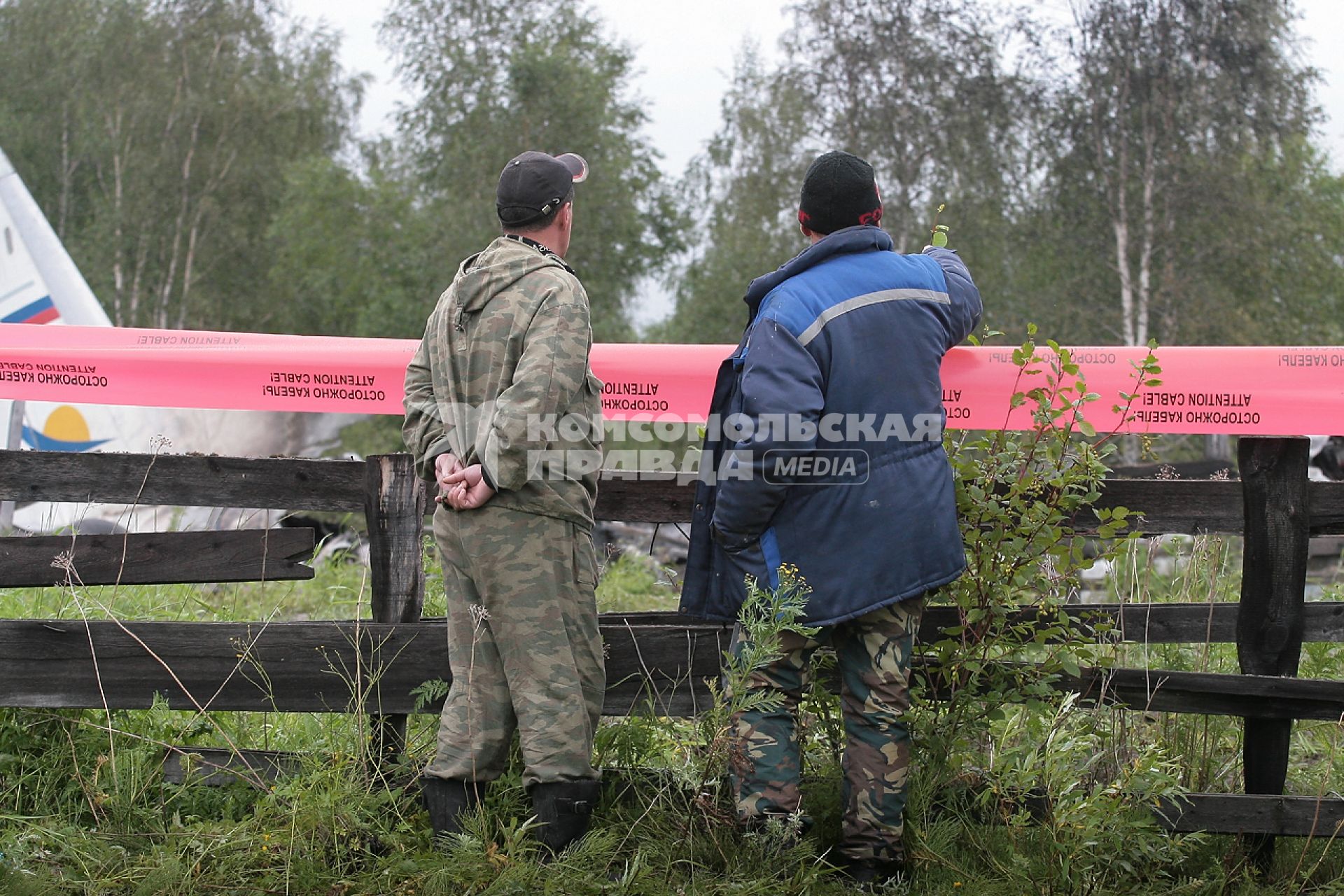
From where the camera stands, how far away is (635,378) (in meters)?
3.98

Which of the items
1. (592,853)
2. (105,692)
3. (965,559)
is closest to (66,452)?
(105,692)

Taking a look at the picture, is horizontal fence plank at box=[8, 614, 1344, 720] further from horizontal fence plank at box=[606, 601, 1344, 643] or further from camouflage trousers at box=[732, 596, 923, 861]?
camouflage trousers at box=[732, 596, 923, 861]

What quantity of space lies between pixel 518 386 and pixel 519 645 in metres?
0.71

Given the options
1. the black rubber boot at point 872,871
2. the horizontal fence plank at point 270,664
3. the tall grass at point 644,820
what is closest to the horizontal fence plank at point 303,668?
the horizontal fence plank at point 270,664

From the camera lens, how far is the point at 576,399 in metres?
3.20

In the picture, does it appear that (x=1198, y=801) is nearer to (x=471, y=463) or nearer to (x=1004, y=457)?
(x=1004, y=457)

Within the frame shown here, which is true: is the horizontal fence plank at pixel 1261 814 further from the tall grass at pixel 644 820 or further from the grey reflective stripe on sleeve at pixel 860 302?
the grey reflective stripe on sleeve at pixel 860 302

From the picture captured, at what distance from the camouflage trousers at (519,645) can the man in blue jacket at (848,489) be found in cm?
43

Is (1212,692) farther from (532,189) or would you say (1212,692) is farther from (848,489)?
(532,189)

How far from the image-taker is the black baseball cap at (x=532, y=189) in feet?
10.4

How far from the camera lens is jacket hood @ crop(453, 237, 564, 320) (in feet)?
10.3

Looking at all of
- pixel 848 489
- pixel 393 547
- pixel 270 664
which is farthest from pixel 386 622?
pixel 848 489

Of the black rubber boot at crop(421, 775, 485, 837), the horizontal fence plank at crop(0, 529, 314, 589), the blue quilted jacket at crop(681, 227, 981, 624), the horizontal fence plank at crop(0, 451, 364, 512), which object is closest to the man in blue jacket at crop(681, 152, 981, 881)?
the blue quilted jacket at crop(681, 227, 981, 624)

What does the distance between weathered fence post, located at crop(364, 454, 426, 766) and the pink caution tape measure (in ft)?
1.61
